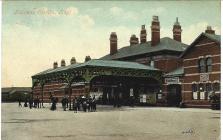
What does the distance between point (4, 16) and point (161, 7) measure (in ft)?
20.5

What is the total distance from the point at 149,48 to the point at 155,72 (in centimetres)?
466

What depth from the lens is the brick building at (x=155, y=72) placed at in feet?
93.8

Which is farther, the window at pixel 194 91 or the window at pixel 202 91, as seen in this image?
the window at pixel 194 91

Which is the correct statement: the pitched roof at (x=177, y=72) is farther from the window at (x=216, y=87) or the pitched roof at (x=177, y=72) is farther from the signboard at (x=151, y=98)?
the window at (x=216, y=87)

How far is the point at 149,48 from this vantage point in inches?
1513

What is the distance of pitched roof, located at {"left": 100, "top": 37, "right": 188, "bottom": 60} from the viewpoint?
3643 cm

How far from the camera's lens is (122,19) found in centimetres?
1912

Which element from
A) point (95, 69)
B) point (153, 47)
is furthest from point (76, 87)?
point (95, 69)

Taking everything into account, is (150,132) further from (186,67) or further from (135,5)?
(186,67)

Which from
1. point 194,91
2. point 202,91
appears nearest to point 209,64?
point 202,91

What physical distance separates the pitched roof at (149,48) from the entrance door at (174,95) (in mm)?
3634

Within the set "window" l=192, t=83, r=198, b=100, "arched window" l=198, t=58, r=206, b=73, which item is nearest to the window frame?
"arched window" l=198, t=58, r=206, b=73

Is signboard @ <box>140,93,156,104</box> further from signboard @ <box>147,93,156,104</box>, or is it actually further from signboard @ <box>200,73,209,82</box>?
signboard @ <box>200,73,209,82</box>

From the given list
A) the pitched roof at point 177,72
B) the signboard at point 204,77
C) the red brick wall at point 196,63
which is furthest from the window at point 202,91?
the pitched roof at point 177,72
